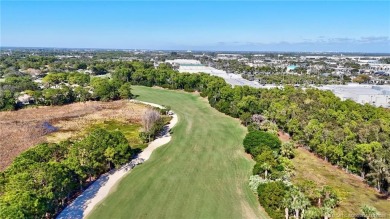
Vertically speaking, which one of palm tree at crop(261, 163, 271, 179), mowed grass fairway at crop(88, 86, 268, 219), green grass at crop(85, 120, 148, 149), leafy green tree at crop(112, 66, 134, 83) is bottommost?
mowed grass fairway at crop(88, 86, 268, 219)

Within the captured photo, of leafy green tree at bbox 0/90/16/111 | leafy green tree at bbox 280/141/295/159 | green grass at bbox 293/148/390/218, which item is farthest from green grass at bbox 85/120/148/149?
leafy green tree at bbox 0/90/16/111

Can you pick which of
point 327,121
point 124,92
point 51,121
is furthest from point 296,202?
point 124,92

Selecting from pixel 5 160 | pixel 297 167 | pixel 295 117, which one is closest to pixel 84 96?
pixel 5 160

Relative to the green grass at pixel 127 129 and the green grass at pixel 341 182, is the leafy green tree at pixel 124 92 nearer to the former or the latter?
the green grass at pixel 127 129

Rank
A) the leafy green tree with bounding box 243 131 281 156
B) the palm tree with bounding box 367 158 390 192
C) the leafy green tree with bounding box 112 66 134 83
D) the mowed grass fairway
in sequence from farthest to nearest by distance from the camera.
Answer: the leafy green tree with bounding box 112 66 134 83 → the leafy green tree with bounding box 243 131 281 156 → the palm tree with bounding box 367 158 390 192 → the mowed grass fairway

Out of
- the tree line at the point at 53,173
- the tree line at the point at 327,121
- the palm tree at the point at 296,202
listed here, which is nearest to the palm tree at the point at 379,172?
the tree line at the point at 327,121

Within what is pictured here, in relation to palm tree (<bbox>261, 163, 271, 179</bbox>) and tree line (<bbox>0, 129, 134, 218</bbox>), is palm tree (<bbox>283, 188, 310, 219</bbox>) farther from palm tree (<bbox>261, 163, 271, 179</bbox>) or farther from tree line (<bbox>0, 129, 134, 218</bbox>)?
tree line (<bbox>0, 129, 134, 218</bbox>)
